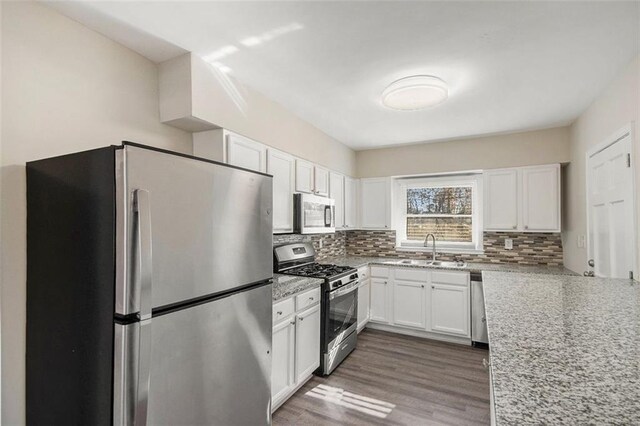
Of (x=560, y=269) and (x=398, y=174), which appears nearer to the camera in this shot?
(x=560, y=269)

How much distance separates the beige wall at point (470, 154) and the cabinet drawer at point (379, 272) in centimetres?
138

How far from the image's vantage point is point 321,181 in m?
3.67

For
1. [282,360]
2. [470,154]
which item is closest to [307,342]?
[282,360]

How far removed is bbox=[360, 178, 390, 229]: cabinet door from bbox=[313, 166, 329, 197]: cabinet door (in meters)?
1.02

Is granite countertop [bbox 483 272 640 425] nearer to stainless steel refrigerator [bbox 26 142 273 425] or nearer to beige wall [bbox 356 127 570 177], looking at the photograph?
stainless steel refrigerator [bbox 26 142 273 425]

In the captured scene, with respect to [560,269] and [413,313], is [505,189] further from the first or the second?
[413,313]

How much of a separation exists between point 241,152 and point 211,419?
1.74 metres

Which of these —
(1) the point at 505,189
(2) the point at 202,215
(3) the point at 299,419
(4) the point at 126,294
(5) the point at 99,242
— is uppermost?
(1) the point at 505,189

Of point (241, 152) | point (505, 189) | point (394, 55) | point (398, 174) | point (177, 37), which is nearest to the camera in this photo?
point (177, 37)

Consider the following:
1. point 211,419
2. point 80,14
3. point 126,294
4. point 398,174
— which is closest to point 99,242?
point 126,294

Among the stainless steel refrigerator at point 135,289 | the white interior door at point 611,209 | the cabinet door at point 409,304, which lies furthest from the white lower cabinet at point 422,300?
the stainless steel refrigerator at point 135,289

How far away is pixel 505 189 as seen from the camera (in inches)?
147

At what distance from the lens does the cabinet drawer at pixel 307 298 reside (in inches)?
97.3

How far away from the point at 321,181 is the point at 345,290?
130 centimetres
